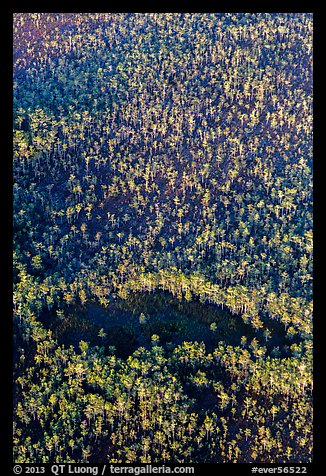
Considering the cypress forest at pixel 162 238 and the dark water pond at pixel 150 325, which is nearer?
the cypress forest at pixel 162 238

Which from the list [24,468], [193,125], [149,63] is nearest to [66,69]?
[149,63]

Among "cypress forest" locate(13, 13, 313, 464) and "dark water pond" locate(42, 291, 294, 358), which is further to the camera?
"dark water pond" locate(42, 291, 294, 358)

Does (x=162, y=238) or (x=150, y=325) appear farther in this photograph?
(x=162, y=238)

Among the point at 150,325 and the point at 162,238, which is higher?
the point at 162,238
